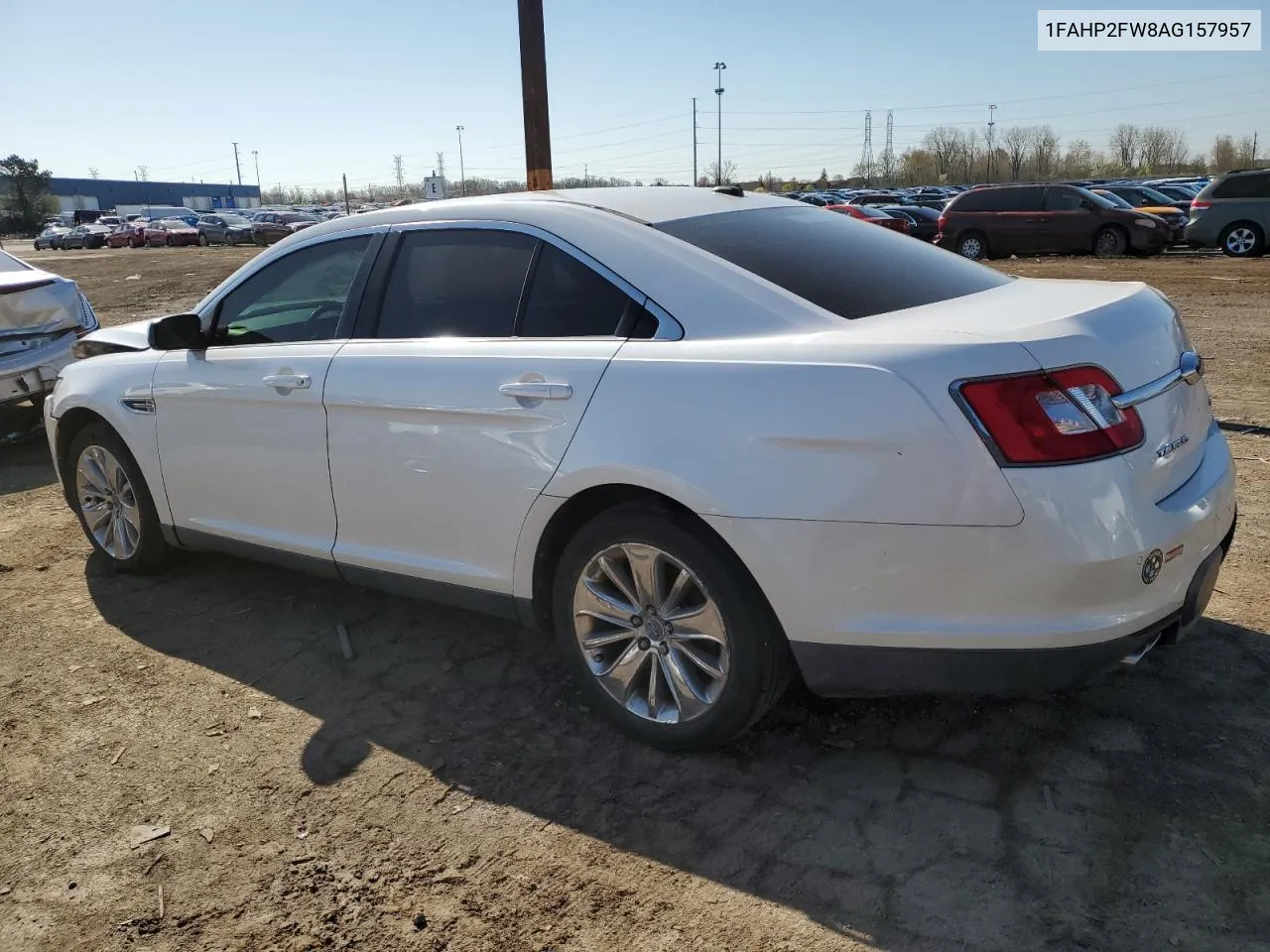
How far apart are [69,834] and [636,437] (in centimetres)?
196

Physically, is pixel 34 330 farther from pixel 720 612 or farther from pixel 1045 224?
pixel 1045 224

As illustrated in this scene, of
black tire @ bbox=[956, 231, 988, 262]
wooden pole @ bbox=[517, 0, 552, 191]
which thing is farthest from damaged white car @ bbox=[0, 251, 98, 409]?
black tire @ bbox=[956, 231, 988, 262]

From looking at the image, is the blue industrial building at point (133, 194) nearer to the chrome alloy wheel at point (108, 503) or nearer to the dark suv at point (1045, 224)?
A: the dark suv at point (1045, 224)

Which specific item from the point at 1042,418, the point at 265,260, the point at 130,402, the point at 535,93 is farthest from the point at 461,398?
the point at 535,93

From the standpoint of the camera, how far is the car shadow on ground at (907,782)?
2336 millimetres

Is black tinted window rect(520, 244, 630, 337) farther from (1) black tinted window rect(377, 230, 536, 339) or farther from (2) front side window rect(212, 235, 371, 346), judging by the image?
(2) front side window rect(212, 235, 371, 346)

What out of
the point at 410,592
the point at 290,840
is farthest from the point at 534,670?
the point at 290,840

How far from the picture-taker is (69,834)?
9.36ft

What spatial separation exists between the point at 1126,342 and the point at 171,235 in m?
56.0

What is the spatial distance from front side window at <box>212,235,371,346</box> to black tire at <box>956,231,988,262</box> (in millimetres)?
20172

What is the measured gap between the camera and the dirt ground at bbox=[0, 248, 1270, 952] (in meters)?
2.37

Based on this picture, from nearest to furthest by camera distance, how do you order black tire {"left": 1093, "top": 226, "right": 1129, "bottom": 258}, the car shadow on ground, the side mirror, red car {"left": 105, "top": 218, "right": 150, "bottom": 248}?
the car shadow on ground < the side mirror < black tire {"left": 1093, "top": 226, "right": 1129, "bottom": 258} < red car {"left": 105, "top": 218, "right": 150, "bottom": 248}

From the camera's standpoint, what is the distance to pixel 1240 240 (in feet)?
65.7

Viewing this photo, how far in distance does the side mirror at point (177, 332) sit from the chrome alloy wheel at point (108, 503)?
837 millimetres
